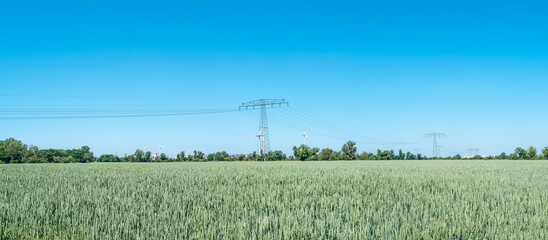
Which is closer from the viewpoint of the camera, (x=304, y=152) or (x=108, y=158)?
(x=108, y=158)

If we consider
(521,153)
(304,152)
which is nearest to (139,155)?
(304,152)

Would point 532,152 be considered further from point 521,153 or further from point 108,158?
point 108,158

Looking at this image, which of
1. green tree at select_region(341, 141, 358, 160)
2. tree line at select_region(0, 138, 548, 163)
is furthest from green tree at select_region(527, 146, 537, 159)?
green tree at select_region(341, 141, 358, 160)

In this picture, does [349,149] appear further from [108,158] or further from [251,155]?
[108,158]

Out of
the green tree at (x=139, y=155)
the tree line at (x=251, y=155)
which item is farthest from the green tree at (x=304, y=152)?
the green tree at (x=139, y=155)

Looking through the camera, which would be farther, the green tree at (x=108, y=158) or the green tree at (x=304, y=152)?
the green tree at (x=304, y=152)

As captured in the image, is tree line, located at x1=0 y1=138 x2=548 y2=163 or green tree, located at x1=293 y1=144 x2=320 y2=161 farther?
green tree, located at x1=293 y1=144 x2=320 y2=161

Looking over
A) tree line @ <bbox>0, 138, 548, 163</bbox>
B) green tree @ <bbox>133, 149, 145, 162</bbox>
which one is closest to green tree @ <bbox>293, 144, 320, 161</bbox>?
tree line @ <bbox>0, 138, 548, 163</bbox>

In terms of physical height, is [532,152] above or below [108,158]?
above

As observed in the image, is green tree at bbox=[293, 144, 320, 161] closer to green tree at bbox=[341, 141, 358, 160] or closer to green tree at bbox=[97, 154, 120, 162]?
green tree at bbox=[341, 141, 358, 160]

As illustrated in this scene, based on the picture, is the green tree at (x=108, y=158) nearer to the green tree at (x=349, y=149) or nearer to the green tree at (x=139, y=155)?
the green tree at (x=139, y=155)

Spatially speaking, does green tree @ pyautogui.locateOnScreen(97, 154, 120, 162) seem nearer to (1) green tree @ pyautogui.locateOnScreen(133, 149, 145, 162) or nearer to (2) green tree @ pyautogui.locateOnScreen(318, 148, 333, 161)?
(1) green tree @ pyautogui.locateOnScreen(133, 149, 145, 162)

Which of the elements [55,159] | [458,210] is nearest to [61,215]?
[458,210]

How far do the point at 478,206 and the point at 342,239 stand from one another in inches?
139
